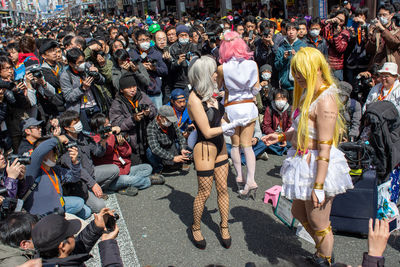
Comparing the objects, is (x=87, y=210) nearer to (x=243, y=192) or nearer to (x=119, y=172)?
(x=119, y=172)

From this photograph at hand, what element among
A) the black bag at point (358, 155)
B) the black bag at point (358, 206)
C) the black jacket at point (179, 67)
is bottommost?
the black bag at point (358, 206)

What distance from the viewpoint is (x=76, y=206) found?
12.4 feet

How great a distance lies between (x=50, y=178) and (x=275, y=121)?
349 cm

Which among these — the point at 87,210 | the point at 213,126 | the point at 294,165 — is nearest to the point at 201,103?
the point at 213,126

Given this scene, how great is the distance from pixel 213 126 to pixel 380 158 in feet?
5.85

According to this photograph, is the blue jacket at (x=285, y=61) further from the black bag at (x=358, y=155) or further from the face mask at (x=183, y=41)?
the black bag at (x=358, y=155)

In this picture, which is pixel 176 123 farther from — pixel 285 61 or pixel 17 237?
pixel 17 237

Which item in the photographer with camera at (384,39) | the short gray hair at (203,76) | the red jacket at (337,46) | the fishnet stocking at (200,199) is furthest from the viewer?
the red jacket at (337,46)

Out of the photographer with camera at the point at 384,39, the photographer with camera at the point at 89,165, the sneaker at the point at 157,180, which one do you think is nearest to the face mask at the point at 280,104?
the photographer with camera at the point at 384,39

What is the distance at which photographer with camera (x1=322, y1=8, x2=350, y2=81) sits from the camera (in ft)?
21.2

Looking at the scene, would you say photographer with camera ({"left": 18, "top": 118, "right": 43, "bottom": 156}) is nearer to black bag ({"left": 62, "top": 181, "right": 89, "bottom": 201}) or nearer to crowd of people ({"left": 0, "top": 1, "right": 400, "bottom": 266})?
crowd of people ({"left": 0, "top": 1, "right": 400, "bottom": 266})

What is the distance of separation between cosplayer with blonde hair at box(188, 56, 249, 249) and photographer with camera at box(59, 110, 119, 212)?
1528 mm

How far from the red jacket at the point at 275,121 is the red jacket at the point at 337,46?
1.97m

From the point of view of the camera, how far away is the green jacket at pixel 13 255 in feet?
7.32
